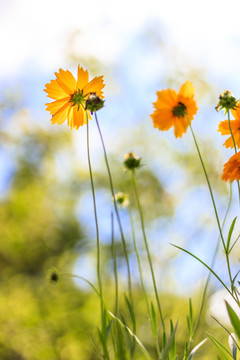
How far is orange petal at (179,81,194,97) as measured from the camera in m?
0.58

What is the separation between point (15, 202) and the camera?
15.6ft

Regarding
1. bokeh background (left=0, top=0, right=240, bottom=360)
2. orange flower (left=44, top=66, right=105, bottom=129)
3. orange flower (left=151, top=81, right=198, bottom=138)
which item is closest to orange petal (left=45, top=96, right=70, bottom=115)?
orange flower (left=44, top=66, right=105, bottom=129)

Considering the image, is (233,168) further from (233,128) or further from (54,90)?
(54,90)

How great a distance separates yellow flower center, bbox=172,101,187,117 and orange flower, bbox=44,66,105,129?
0.16 meters

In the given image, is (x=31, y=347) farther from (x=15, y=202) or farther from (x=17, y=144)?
(x=17, y=144)

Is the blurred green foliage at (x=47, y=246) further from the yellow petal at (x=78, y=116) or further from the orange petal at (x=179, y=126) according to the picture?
the yellow petal at (x=78, y=116)

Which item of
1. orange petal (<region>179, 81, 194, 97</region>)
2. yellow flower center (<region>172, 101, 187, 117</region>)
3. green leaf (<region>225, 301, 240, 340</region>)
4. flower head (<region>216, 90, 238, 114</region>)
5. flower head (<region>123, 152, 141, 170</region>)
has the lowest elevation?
green leaf (<region>225, 301, 240, 340</region>)

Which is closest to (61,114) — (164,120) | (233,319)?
(164,120)

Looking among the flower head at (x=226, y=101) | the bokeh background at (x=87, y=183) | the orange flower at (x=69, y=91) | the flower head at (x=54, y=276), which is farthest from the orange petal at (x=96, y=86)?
the bokeh background at (x=87, y=183)

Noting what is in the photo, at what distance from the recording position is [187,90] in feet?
1.91

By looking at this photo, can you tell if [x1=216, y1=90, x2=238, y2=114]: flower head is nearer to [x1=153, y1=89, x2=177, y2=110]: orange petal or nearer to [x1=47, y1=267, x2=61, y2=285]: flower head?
[x1=153, y1=89, x2=177, y2=110]: orange petal

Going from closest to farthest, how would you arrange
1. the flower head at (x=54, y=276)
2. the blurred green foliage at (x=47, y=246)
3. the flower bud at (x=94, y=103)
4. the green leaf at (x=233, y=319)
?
the green leaf at (x=233, y=319), the flower bud at (x=94, y=103), the flower head at (x=54, y=276), the blurred green foliage at (x=47, y=246)

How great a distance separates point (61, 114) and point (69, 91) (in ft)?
0.10

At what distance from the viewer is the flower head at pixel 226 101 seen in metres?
0.48
